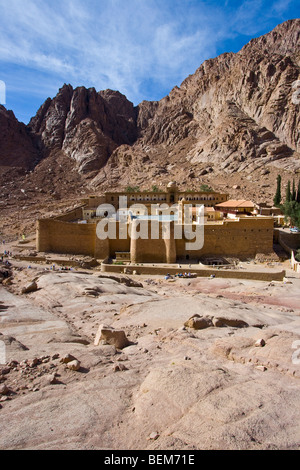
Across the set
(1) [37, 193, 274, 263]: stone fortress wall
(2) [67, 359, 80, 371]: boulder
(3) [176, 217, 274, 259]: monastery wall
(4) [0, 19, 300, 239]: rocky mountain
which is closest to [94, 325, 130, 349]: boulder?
(2) [67, 359, 80, 371]: boulder

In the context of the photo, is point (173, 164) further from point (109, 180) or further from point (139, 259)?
point (139, 259)

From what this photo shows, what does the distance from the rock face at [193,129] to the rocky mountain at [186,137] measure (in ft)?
0.65

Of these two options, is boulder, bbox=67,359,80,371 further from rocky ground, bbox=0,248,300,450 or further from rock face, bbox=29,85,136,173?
rock face, bbox=29,85,136,173

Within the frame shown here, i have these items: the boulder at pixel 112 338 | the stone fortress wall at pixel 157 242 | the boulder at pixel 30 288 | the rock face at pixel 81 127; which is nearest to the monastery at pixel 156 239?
the stone fortress wall at pixel 157 242

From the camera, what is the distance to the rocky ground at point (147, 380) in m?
3.65

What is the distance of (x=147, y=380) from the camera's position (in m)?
4.82

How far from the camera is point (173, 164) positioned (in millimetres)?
57969

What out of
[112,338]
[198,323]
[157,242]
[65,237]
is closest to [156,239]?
[157,242]

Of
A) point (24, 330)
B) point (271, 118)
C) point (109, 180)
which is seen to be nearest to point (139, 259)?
point (24, 330)

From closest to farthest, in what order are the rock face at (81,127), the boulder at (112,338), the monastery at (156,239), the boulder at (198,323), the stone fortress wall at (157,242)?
the boulder at (112,338) → the boulder at (198,323) → the monastery at (156,239) → the stone fortress wall at (157,242) → the rock face at (81,127)

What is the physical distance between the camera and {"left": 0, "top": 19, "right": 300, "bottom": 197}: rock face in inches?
2010

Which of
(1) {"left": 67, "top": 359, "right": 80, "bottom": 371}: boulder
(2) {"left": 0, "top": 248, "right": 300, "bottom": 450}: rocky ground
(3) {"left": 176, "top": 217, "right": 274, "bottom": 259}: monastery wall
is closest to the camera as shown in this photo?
(2) {"left": 0, "top": 248, "right": 300, "bottom": 450}: rocky ground

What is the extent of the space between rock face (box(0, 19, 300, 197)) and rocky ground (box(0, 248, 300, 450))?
40.7m

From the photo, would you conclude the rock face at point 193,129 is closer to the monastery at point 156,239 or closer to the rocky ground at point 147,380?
the monastery at point 156,239
